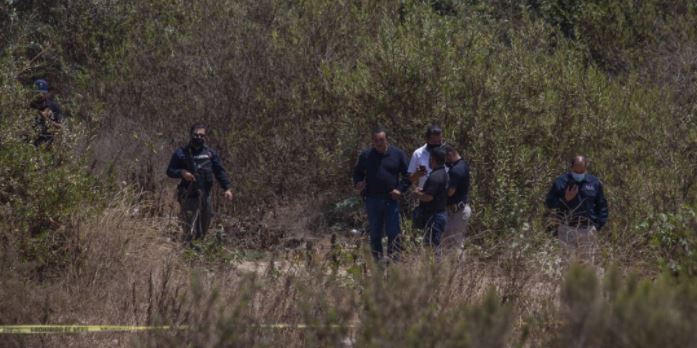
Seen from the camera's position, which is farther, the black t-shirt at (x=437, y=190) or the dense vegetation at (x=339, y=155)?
the black t-shirt at (x=437, y=190)

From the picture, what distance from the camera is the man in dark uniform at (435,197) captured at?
948 cm

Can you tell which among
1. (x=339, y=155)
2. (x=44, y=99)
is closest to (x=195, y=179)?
(x=44, y=99)

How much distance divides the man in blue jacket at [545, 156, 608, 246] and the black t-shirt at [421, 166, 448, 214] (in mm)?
1076

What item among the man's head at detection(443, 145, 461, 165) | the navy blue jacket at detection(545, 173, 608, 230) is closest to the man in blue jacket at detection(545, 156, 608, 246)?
the navy blue jacket at detection(545, 173, 608, 230)

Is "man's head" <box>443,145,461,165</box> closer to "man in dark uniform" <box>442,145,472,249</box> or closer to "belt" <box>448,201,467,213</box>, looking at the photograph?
"man in dark uniform" <box>442,145,472,249</box>

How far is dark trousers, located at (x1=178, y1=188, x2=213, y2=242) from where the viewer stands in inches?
421

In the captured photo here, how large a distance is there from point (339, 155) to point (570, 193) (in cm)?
415

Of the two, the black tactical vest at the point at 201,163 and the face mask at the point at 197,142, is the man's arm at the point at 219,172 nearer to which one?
the black tactical vest at the point at 201,163

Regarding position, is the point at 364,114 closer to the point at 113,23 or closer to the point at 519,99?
the point at 519,99

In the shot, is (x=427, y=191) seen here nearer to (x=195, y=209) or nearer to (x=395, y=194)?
(x=395, y=194)

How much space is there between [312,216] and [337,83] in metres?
1.78

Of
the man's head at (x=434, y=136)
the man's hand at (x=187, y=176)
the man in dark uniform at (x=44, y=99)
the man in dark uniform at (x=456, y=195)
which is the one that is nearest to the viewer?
the man in dark uniform at (x=456, y=195)

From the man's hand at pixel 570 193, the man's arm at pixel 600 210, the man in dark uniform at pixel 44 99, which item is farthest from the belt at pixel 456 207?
the man in dark uniform at pixel 44 99

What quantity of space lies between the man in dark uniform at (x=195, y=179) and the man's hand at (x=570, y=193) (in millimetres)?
3450
